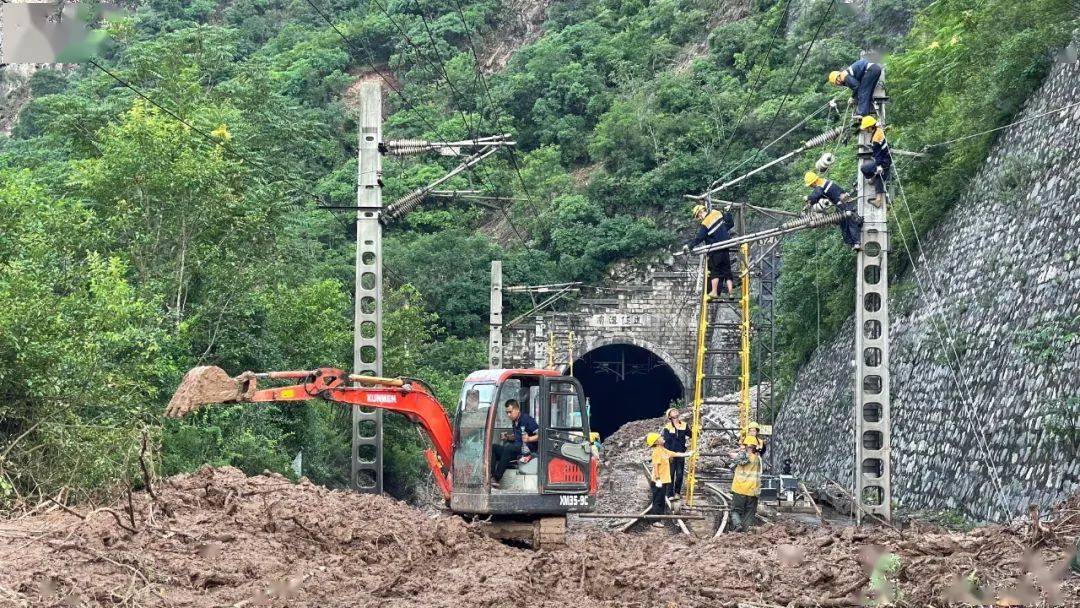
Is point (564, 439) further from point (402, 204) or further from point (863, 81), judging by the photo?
point (402, 204)

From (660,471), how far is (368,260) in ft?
18.5

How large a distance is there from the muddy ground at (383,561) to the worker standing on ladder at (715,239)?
9369 millimetres

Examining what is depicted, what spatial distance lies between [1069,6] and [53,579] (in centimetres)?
1914

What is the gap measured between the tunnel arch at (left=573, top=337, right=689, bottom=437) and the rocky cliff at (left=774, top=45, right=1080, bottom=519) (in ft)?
64.9

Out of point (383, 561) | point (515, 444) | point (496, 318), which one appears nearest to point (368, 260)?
point (515, 444)

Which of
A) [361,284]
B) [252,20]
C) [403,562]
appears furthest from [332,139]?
[403,562]

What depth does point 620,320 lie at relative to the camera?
151 ft

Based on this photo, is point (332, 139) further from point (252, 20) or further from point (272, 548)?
point (272, 548)

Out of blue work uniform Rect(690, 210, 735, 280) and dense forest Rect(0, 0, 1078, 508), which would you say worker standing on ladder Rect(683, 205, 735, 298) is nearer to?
blue work uniform Rect(690, 210, 735, 280)

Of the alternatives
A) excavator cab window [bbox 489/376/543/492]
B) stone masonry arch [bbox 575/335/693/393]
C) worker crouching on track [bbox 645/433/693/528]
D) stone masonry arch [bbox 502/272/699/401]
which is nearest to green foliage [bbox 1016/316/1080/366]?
worker crouching on track [bbox 645/433/693/528]

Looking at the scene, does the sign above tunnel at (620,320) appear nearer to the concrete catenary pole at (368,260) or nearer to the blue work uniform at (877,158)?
the concrete catenary pole at (368,260)

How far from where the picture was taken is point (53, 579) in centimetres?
932

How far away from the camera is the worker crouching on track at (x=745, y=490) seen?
58.3 feet

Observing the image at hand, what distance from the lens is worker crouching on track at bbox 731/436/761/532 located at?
1777 centimetres
